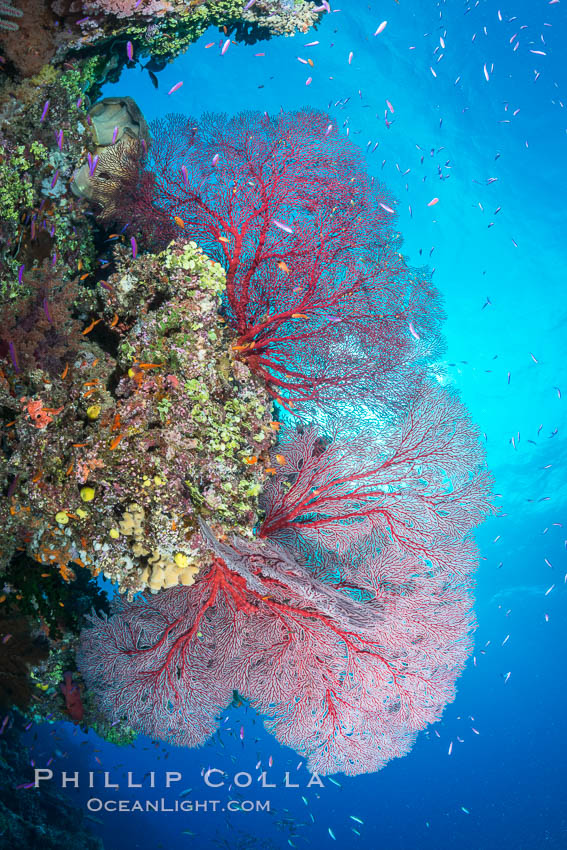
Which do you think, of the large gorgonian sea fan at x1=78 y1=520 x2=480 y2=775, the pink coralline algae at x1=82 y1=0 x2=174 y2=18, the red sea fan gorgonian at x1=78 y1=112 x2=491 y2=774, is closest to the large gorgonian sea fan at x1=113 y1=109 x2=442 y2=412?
the red sea fan gorgonian at x1=78 y1=112 x2=491 y2=774

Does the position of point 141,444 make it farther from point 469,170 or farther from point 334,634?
point 469,170

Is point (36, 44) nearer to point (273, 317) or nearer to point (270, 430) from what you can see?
point (273, 317)

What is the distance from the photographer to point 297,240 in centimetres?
412

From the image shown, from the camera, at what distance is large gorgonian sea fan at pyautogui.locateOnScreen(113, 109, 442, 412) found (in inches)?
162

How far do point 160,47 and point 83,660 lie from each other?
25.1 feet

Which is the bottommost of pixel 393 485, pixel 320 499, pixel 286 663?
pixel 286 663

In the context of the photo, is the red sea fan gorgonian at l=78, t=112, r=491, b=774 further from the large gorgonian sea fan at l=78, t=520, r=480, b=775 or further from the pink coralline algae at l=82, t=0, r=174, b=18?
the pink coralline algae at l=82, t=0, r=174, b=18

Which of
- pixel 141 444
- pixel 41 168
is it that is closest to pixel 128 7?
pixel 41 168

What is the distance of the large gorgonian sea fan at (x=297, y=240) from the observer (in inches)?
162

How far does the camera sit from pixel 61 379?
11.2 feet

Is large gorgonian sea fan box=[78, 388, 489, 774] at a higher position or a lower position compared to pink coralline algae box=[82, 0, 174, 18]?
lower

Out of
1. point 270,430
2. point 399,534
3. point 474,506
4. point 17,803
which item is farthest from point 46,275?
point 17,803

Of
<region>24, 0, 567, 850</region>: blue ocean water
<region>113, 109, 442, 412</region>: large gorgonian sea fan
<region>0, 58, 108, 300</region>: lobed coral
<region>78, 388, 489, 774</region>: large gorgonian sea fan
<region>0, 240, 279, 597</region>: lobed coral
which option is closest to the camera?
<region>0, 240, 279, 597</region>: lobed coral

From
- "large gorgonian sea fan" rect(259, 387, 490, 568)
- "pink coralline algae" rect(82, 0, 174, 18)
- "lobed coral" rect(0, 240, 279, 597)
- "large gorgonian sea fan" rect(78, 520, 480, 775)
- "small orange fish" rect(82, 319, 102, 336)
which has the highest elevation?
"pink coralline algae" rect(82, 0, 174, 18)
